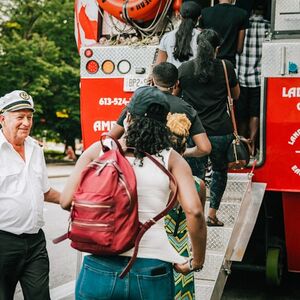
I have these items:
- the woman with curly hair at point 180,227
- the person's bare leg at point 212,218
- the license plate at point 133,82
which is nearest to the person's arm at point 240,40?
the license plate at point 133,82

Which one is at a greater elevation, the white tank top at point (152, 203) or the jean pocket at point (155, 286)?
the white tank top at point (152, 203)

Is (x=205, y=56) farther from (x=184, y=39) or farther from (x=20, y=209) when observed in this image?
(x=20, y=209)

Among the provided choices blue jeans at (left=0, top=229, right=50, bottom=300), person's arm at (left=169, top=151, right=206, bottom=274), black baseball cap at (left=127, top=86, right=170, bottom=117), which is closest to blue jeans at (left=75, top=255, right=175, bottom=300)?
person's arm at (left=169, top=151, right=206, bottom=274)

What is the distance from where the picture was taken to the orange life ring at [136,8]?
572 cm

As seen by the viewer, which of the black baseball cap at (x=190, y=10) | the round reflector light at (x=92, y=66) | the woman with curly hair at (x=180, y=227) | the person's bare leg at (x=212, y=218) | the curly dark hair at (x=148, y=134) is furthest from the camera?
the round reflector light at (x=92, y=66)

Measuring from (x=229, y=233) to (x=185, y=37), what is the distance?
5.37 feet

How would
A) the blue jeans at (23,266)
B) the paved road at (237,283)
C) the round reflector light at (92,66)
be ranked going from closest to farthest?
1. the blue jeans at (23,266)
2. the round reflector light at (92,66)
3. the paved road at (237,283)

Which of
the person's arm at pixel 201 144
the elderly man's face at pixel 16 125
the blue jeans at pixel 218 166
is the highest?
the elderly man's face at pixel 16 125

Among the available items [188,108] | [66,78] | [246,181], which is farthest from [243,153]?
[66,78]

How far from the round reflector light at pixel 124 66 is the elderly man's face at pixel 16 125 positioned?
6.07 ft

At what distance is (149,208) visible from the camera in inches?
104

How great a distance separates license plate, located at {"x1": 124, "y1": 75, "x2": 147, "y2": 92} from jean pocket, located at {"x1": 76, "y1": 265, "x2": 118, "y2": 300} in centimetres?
320

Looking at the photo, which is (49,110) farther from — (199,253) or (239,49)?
(199,253)

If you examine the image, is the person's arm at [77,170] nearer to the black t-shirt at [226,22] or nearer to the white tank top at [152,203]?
the white tank top at [152,203]
